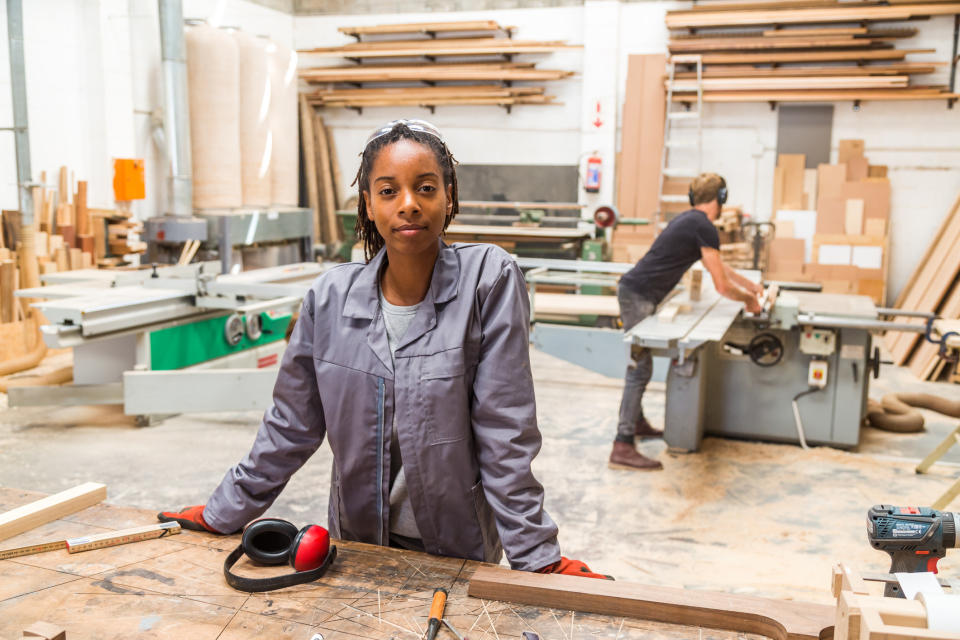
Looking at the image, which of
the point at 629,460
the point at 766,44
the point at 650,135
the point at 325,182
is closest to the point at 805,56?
the point at 766,44

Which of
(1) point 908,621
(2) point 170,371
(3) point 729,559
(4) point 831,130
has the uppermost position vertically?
(4) point 831,130

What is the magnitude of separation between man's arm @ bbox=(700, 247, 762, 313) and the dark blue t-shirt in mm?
44

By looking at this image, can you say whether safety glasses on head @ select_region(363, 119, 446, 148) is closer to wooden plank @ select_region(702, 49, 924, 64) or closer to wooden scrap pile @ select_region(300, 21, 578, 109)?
wooden plank @ select_region(702, 49, 924, 64)

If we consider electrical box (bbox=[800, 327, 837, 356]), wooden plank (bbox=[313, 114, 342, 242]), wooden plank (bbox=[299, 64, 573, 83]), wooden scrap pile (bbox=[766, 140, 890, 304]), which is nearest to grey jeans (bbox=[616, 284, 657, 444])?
electrical box (bbox=[800, 327, 837, 356])

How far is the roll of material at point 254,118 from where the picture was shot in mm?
6797

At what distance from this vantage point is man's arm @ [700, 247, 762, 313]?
12.3 feet

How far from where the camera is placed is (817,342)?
13.6 ft

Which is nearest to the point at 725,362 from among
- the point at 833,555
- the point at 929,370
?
the point at 833,555

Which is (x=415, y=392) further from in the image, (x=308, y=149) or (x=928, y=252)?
(x=308, y=149)

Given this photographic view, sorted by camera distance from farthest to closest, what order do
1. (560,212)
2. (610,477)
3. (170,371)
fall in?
(560,212) → (170,371) → (610,477)

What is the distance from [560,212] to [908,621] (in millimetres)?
7374

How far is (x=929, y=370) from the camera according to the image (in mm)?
5836

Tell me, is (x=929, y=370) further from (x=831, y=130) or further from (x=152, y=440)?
(x=152, y=440)

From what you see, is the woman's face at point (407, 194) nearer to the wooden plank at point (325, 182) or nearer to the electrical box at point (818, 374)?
the electrical box at point (818, 374)
